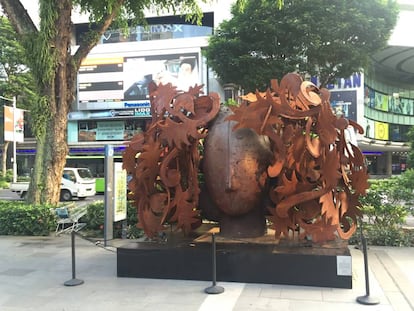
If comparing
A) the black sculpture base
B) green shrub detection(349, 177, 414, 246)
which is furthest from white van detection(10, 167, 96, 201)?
the black sculpture base

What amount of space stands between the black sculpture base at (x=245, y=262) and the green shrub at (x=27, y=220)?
5.26 m

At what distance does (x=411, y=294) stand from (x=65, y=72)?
10471mm

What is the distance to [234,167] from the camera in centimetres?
730

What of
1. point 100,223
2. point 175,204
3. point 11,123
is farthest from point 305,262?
point 11,123

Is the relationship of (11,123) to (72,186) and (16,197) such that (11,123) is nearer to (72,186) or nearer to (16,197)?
(16,197)

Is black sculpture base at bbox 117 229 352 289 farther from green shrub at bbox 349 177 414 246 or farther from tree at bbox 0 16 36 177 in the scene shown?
tree at bbox 0 16 36 177

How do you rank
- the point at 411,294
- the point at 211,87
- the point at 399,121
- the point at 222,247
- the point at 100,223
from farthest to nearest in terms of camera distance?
the point at 399,121 → the point at 211,87 → the point at 100,223 → the point at 222,247 → the point at 411,294

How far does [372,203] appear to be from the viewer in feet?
36.6

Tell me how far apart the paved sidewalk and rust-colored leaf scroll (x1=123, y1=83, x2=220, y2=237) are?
121cm

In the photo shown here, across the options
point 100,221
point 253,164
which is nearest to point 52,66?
point 100,221

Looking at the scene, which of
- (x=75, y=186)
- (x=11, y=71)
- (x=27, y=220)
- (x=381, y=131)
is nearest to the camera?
(x=27, y=220)

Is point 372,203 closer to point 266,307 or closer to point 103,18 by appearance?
point 266,307

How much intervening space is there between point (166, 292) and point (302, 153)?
9.95ft

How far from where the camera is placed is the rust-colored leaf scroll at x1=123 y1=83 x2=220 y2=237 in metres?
7.61
